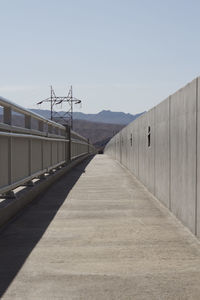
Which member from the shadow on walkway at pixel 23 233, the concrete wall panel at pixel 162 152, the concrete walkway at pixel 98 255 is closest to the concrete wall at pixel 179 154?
the concrete wall panel at pixel 162 152

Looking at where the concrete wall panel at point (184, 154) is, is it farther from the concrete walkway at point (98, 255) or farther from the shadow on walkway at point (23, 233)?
the shadow on walkway at point (23, 233)

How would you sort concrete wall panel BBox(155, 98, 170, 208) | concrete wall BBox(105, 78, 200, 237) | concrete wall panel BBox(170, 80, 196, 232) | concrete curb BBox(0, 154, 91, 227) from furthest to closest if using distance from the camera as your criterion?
concrete wall panel BBox(155, 98, 170, 208) → concrete curb BBox(0, 154, 91, 227) → concrete wall panel BBox(170, 80, 196, 232) → concrete wall BBox(105, 78, 200, 237)

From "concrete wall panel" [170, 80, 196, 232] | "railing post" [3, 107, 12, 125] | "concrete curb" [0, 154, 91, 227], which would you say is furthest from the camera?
"railing post" [3, 107, 12, 125]

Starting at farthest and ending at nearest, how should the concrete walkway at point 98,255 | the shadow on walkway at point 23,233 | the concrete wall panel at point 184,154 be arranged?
the concrete wall panel at point 184,154, the shadow on walkway at point 23,233, the concrete walkway at point 98,255

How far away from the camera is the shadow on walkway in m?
4.71

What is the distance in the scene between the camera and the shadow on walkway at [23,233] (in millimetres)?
4715

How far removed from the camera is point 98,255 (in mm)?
5219

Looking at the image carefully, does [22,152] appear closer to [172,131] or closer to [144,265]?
[172,131]

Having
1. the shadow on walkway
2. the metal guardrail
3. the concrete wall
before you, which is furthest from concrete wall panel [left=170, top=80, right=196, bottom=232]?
the metal guardrail

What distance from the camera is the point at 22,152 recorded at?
28.9 feet

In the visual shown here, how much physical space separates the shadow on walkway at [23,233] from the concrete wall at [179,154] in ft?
7.41

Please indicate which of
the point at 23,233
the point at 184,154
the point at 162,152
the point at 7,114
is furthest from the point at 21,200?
the point at 184,154

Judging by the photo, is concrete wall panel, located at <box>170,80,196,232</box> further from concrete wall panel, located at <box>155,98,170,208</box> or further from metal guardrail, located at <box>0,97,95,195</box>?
metal guardrail, located at <box>0,97,95,195</box>

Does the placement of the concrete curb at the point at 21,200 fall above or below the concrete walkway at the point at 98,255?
above
